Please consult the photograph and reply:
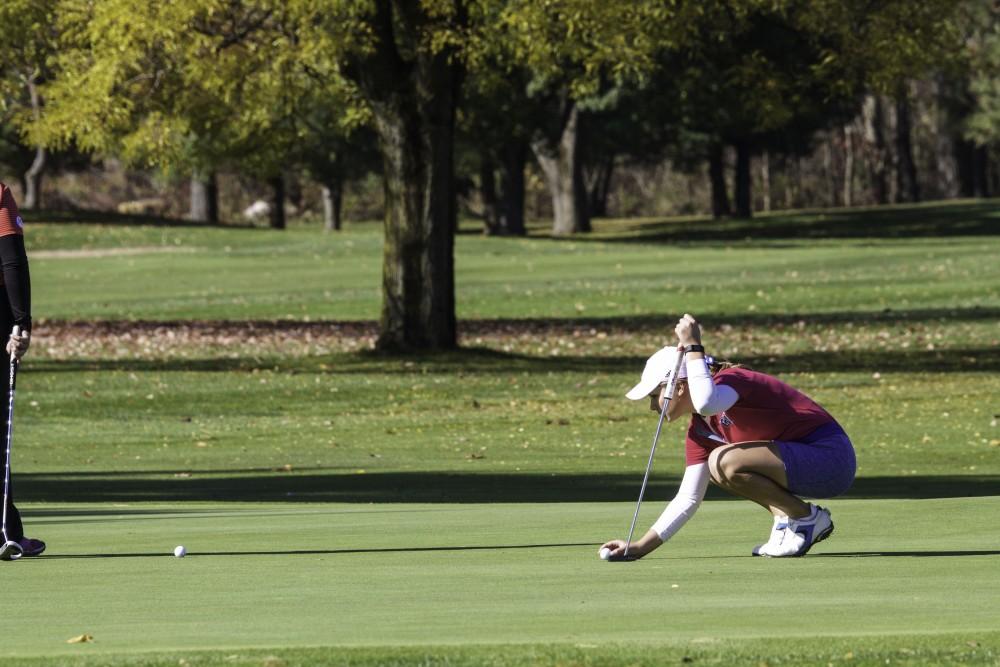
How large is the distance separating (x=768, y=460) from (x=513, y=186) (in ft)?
197

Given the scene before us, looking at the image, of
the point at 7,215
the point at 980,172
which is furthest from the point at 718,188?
the point at 7,215

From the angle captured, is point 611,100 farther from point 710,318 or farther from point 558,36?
point 558,36

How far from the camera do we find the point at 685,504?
9.30m

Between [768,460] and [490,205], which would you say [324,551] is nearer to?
[768,460]

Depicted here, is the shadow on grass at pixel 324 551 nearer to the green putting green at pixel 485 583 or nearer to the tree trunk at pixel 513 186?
the green putting green at pixel 485 583

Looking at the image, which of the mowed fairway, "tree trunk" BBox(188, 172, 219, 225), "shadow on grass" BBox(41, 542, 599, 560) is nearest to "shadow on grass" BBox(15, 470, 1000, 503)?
the mowed fairway

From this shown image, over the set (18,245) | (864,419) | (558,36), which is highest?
(558,36)

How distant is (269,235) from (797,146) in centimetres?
2416

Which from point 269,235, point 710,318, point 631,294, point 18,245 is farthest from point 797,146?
point 18,245

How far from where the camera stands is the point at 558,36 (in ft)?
87.3

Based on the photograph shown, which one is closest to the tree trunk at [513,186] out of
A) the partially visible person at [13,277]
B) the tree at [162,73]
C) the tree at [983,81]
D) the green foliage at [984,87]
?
the tree at [983,81]

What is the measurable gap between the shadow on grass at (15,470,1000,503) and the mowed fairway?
81 millimetres

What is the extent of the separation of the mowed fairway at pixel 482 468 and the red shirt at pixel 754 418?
602mm

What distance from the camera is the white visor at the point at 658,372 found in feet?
29.3
